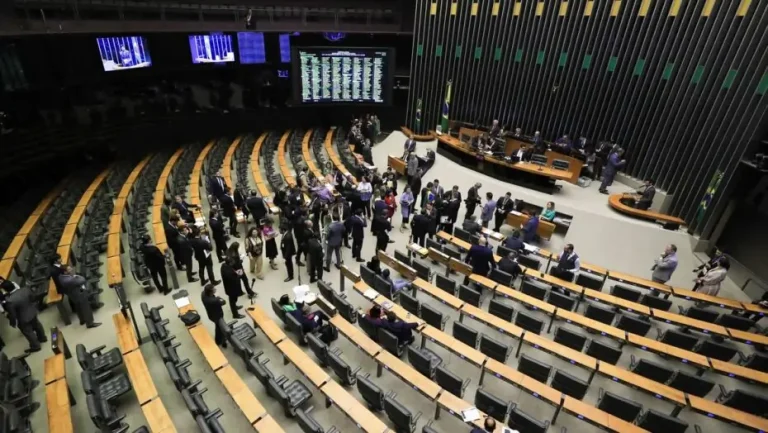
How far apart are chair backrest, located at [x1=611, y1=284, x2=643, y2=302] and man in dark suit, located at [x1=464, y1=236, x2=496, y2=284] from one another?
2355 mm

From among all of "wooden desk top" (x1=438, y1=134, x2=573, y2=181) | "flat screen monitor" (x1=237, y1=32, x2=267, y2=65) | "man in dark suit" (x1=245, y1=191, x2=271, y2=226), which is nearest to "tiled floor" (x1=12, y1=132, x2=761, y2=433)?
"man in dark suit" (x1=245, y1=191, x2=271, y2=226)

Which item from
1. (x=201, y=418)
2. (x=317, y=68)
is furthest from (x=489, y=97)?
(x=201, y=418)

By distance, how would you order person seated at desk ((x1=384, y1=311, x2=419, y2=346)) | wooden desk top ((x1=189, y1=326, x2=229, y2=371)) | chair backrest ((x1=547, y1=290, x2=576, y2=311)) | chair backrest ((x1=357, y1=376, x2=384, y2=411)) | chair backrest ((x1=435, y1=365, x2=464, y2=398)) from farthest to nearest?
chair backrest ((x1=547, y1=290, x2=576, y2=311)) → person seated at desk ((x1=384, y1=311, x2=419, y2=346)) → wooden desk top ((x1=189, y1=326, x2=229, y2=371)) → chair backrest ((x1=435, y1=365, x2=464, y2=398)) → chair backrest ((x1=357, y1=376, x2=384, y2=411))

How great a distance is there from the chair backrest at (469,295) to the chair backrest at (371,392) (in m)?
2.61

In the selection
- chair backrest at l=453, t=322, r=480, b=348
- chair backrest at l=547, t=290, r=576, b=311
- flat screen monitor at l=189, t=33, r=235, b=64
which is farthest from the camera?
flat screen monitor at l=189, t=33, r=235, b=64

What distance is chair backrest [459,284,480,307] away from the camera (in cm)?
725

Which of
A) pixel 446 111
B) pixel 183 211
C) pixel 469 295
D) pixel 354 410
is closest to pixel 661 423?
pixel 469 295

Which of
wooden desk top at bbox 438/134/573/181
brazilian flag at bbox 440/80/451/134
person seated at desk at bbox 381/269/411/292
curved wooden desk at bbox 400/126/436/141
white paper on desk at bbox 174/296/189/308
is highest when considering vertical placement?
brazilian flag at bbox 440/80/451/134

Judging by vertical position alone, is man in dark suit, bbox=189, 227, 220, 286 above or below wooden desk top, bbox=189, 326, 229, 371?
above

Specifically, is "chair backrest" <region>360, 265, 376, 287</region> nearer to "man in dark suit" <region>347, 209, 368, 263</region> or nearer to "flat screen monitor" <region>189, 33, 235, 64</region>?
"man in dark suit" <region>347, 209, 368, 263</region>

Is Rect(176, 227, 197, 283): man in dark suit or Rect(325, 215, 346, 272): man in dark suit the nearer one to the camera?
Rect(176, 227, 197, 283): man in dark suit

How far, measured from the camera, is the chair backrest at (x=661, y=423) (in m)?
4.99

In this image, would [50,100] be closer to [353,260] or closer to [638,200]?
[353,260]

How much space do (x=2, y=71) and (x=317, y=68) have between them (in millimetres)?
8775
